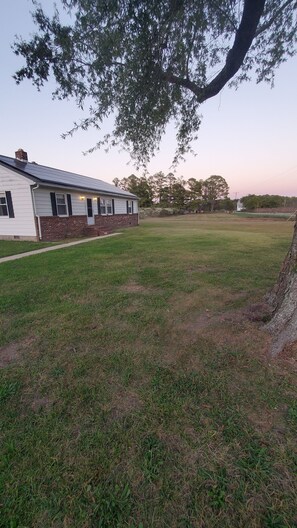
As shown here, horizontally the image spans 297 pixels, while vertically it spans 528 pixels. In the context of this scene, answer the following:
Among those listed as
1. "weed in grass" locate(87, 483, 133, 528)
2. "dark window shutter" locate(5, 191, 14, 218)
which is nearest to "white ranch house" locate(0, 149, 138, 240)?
"dark window shutter" locate(5, 191, 14, 218)

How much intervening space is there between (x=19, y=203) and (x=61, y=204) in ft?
6.98

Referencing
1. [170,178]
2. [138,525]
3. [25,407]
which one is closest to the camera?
[138,525]

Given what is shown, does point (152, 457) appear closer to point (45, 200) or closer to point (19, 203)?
point (45, 200)

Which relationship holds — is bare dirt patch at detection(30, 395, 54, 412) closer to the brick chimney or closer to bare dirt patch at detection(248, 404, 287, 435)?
bare dirt patch at detection(248, 404, 287, 435)

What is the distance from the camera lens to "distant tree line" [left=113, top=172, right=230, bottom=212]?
5431 centimetres

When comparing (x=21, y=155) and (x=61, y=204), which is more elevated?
(x=21, y=155)

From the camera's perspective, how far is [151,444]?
156cm

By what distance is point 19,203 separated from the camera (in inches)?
436

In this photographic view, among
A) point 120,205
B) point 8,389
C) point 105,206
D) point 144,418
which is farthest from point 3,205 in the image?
point 144,418

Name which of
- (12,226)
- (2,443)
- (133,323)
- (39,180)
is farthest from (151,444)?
(12,226)

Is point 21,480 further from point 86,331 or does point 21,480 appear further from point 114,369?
point 86,331

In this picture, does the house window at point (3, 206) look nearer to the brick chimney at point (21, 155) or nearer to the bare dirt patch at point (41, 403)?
the brick chimney at point (21, 155)

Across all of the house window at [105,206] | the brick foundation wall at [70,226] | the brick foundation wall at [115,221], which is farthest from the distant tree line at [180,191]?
the brick foundation wall at [70,226]

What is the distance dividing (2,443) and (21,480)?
1.18 ft
